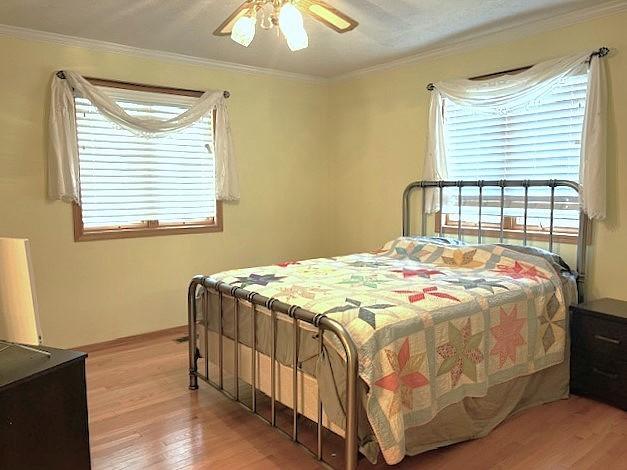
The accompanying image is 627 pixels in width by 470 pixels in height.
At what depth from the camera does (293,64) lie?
440 cm

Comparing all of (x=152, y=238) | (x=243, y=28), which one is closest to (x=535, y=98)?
(x=243, y=28)

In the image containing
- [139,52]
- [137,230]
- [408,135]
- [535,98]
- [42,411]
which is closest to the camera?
[42,411]

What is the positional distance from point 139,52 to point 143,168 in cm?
90

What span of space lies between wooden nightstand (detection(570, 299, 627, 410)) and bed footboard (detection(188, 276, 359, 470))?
1691 millimetres

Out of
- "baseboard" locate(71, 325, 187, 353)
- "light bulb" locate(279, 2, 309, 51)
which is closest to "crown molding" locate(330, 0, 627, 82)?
"light bulb" locate(279, 2, 309, 51)

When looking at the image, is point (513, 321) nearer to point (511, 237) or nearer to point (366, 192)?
point (511, 237)

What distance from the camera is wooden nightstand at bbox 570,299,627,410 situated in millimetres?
2723

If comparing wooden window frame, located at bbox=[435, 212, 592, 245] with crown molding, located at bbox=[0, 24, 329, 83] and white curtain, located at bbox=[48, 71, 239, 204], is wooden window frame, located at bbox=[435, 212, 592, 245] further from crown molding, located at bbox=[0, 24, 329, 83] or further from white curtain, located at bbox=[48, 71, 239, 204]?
white curtain, located at bbox=[48, 71, 239, 204]

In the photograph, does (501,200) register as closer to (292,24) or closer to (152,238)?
(292,24)

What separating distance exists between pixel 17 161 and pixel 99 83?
32.4 inches

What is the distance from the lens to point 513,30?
136 inches

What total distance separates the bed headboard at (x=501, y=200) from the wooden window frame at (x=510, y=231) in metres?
0.02

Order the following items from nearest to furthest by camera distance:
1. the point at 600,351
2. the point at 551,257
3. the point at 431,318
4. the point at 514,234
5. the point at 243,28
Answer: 1. the point at 431,318
2. the point at 243,28
3. the point at 600,351
4. the point at 551,257
5. the point at 514,234

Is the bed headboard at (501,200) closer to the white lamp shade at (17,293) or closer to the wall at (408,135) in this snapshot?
the wall at (408,135)
